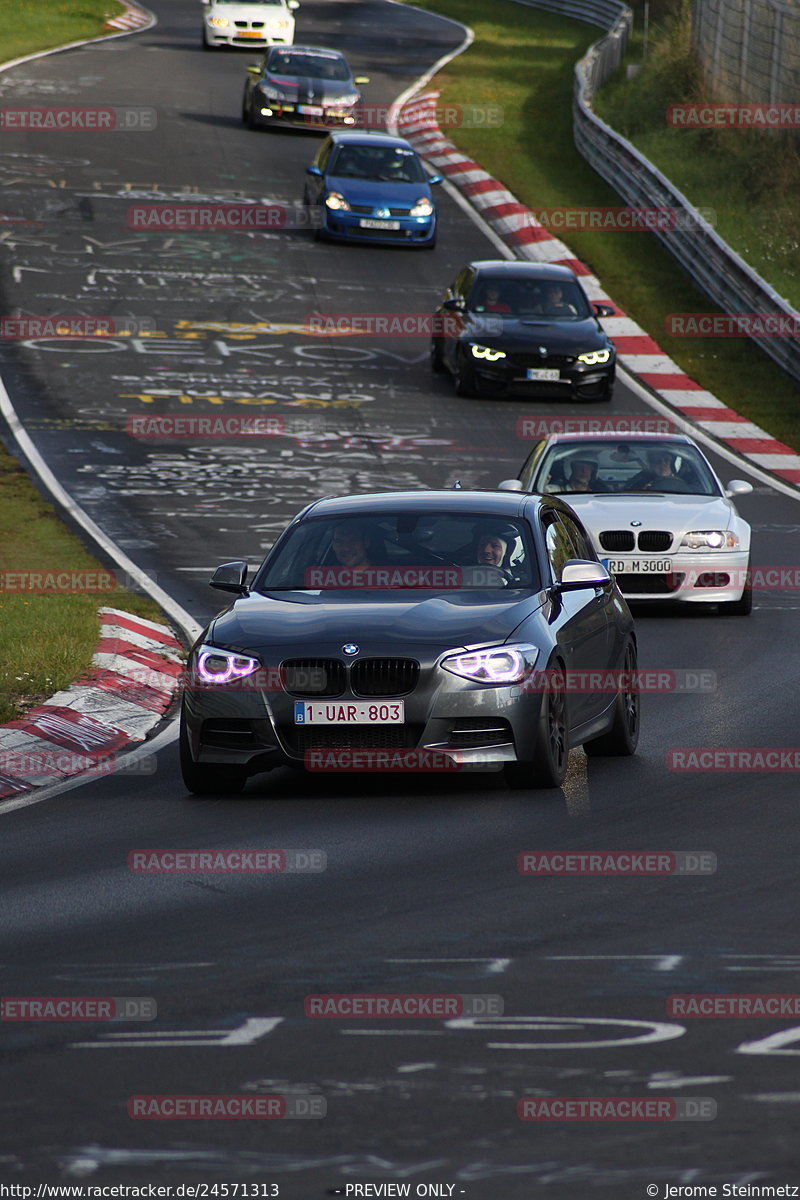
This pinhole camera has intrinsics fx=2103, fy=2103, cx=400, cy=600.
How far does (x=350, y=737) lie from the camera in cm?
981

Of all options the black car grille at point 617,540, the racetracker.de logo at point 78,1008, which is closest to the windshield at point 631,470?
the black car grille at point 617,540

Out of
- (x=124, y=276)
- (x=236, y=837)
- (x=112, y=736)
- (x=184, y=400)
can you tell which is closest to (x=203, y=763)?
(x=236, y=837)

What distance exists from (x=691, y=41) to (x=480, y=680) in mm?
39069

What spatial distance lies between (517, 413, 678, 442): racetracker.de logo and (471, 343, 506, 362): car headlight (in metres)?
0.94

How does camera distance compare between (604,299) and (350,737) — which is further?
(604,299)

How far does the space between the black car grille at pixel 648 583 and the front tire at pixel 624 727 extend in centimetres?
576

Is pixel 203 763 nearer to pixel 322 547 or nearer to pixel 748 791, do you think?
pixel 322 547

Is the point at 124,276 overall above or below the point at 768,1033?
below

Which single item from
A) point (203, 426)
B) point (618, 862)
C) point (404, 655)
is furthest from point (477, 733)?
point (203, 426)

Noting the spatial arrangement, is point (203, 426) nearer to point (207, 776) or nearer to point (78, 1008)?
point (207, 776)

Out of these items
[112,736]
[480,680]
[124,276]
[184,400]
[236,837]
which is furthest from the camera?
[124,276]

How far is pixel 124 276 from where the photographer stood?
33.2 meters

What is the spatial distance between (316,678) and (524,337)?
18.4 metres

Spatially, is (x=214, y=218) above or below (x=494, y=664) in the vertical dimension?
below
